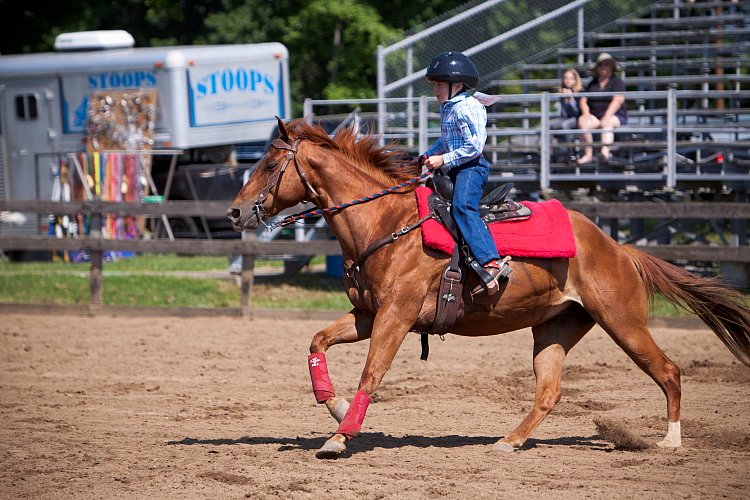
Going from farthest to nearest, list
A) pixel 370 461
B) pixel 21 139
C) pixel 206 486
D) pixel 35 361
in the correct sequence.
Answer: pixel 21 139 < pixel 35 361 < pixel 370 461 < pixel 206 486

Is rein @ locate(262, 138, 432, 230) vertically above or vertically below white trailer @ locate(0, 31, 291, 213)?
below

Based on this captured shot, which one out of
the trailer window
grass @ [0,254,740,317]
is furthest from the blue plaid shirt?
the trailer window

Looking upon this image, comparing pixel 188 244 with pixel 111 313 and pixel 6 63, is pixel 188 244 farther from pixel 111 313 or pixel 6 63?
pixel 6 63

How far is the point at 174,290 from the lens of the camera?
48.6 ft

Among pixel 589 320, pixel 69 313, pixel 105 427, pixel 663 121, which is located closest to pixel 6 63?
pixel 69 313

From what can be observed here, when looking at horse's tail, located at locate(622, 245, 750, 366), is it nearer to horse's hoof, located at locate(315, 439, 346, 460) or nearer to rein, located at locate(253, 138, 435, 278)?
rein, located at locate(253, 138, 435, 278)

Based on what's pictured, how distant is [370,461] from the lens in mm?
6312

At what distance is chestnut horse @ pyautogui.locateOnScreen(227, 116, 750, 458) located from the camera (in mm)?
6500

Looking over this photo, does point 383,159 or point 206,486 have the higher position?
point 383,159

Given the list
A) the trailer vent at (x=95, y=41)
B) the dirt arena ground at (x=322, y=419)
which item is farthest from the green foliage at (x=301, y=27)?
the dirt arena ground at (x=322, y=419)

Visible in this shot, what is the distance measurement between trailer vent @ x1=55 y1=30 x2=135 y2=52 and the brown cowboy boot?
54.1 feet

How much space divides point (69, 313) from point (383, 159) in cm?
779

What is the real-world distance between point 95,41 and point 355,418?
667 inches

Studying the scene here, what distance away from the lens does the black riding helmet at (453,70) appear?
21.3 ft
